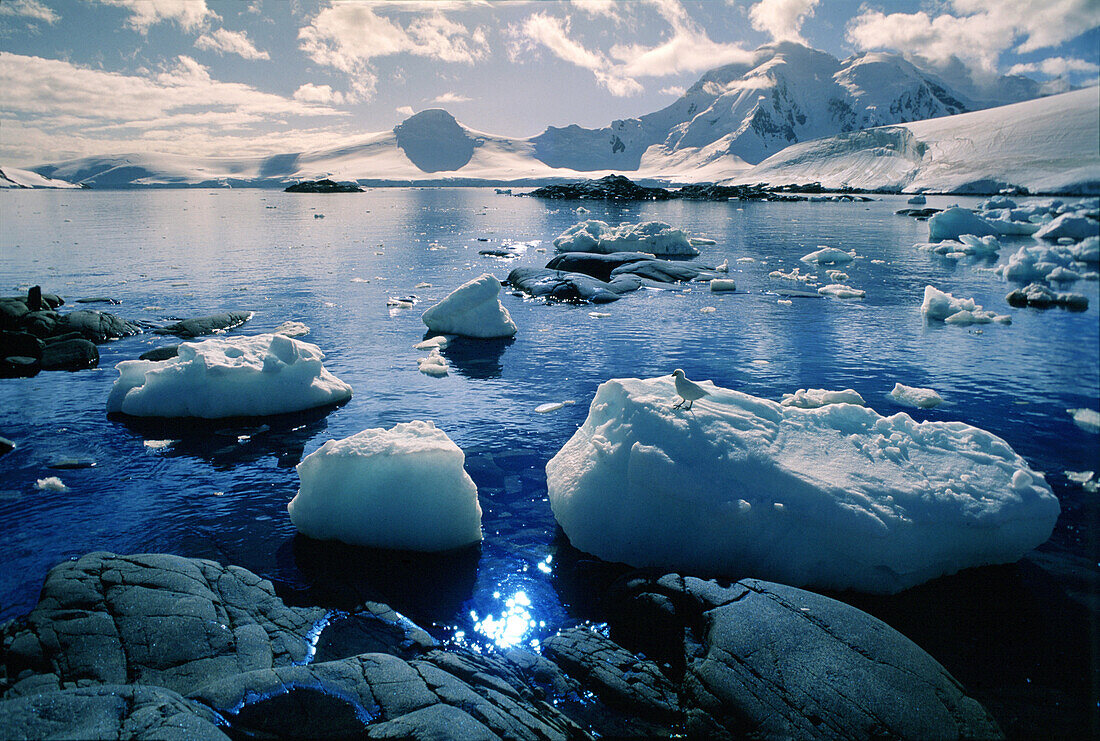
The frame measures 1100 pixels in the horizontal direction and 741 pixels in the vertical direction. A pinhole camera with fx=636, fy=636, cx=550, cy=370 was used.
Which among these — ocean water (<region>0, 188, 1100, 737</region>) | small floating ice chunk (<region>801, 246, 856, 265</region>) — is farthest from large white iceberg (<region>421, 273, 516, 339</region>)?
small floating ice chunk (<region>801, 246, 856, 265</region>)

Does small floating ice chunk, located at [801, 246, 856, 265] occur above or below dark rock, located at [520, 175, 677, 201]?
below

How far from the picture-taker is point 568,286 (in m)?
19.8

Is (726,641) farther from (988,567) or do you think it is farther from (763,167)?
(763,167)

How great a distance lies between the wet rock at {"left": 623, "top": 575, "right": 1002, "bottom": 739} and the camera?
3883 mm

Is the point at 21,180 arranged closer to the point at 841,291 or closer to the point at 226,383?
the point at 226,383

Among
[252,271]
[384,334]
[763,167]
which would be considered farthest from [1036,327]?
[763,167]

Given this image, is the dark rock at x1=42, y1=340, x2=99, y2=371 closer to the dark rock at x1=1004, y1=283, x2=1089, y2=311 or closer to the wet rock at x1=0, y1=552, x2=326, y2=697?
the wet rock at x1=0, y1=552, x2=326, y2=697

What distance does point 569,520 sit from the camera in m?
6.43

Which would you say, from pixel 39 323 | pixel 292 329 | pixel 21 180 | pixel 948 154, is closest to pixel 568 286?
pixel 292 329

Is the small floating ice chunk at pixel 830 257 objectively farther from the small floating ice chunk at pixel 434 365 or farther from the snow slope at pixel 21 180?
the snow slope at pixel 21 180

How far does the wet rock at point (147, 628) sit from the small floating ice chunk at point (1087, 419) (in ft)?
33.4

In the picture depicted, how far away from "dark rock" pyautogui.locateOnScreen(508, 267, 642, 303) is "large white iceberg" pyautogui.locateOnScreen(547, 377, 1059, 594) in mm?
12717

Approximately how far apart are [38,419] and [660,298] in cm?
1508

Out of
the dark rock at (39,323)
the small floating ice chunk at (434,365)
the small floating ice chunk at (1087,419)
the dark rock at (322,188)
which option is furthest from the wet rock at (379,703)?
the dark rock at (322,188)
